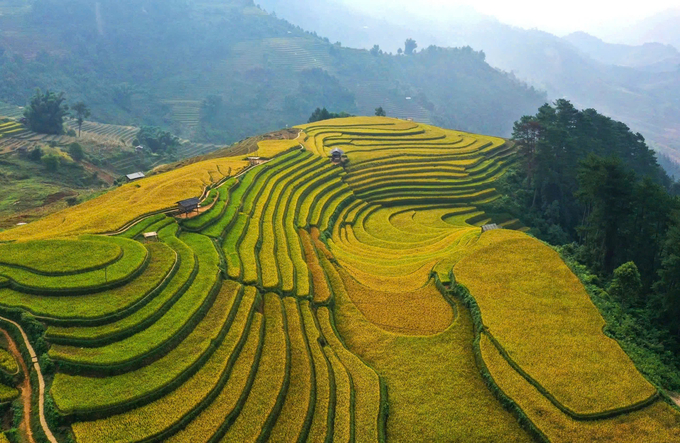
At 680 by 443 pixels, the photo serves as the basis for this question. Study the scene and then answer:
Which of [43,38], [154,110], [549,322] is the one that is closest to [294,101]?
[154,110]

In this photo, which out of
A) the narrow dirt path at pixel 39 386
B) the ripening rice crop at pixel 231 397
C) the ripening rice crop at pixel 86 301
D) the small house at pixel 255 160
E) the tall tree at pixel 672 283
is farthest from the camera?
the small house at pixel 255 160

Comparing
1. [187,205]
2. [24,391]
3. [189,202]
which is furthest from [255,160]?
[24,391]

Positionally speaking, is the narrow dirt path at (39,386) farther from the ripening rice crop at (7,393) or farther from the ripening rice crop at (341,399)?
the ripening rice crop at (341,399)

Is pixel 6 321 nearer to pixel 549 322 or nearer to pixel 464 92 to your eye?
pixel 549 322

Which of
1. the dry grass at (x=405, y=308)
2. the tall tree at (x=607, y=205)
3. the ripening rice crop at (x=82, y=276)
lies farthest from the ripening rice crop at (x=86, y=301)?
the tall tree at (x=607, y=205)

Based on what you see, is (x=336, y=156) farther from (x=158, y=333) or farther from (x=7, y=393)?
(x=7, y=393)

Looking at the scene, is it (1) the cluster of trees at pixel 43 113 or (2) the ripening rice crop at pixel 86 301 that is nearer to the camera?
(2) the ripening rice crop at pixel 86 301
